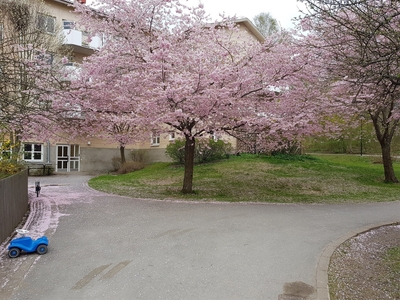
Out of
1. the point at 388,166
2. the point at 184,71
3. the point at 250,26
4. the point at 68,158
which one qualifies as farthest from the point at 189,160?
the point at 250,26

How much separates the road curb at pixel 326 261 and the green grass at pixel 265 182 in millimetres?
4649

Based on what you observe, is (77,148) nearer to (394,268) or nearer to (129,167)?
(129,167)

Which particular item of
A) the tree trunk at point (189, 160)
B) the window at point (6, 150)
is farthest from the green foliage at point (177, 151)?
the window at point (6, 150)

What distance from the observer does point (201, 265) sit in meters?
6.02

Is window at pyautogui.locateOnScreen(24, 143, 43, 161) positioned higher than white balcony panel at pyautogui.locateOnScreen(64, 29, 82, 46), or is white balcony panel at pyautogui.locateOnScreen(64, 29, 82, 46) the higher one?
white balcony panel at pyautogui.locateOnScreen(64, 29, 82, 46)

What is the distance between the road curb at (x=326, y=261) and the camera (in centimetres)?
492

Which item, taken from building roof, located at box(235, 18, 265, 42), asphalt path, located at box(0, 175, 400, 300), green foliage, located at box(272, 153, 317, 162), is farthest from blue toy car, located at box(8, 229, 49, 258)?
building roof, located at box(235, 18, 265, 42)

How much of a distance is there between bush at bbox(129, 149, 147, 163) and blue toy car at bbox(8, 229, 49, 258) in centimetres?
2182

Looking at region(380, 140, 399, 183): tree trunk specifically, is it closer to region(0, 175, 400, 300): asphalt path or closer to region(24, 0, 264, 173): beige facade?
region(0, 175, 400, 300): asphalt path

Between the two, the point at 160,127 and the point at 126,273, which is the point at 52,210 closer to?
the point at 160,127

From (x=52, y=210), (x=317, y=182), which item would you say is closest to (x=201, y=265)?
(x=52, y=210)

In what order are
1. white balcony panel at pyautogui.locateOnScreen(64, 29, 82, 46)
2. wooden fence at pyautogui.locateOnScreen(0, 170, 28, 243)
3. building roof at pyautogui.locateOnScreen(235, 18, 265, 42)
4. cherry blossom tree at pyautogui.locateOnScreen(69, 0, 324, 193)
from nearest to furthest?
wooden fence at pyautogui.locateOnScreen(0, 170, 28, 243) → cherry blossom tree at pyautogui.locateOnScreen(69, 0, 324, 193) → white balcony panel at pyautogui.locateOnScreen(64, 29, 82, 46) → building roof at pyautogui.locateOnScreen(235, 18, 265, 42)

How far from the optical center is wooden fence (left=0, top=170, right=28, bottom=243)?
7.41 m

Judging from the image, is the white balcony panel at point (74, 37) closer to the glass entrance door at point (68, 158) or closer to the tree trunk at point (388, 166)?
the glass entrance door at point (68, 158)
